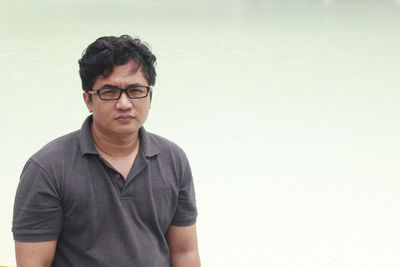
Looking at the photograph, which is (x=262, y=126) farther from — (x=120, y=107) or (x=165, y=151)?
(x=120, y=107)

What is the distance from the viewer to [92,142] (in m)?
1.33

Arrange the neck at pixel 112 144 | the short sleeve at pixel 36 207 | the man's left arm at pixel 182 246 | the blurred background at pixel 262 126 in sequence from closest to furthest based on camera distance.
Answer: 1. the short sleeve at pixel 36 207
2. the neck at pixel 112 144
3. the man's left arm at pixel 182 246
4. the blurred background at pixel 262 126

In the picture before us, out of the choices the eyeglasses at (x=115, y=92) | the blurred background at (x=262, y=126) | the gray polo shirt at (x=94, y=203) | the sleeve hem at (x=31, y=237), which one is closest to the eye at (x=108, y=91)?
the eyeglasses at (x=115, y=92)

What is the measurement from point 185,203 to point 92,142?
282 mm

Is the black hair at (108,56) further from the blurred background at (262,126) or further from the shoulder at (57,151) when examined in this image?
the blurred background at (262,126)

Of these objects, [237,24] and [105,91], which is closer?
[105,91]

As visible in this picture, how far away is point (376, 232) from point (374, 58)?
517 cm

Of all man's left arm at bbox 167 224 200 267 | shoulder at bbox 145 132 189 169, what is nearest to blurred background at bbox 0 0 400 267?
man's left arm at bbox 167 224 200 267

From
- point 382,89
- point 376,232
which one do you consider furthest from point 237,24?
point 376,232

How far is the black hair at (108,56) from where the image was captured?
128 centimetres

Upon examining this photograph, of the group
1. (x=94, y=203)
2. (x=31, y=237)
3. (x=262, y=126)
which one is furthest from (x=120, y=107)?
(x=262, y=126)

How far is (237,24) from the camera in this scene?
469 inches

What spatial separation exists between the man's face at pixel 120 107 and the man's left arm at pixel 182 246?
0.99ft

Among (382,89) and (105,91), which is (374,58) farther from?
(105,91)
